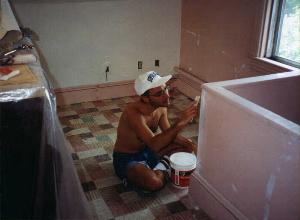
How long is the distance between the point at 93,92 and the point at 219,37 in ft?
4.64

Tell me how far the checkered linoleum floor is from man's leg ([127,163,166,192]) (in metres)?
0.07

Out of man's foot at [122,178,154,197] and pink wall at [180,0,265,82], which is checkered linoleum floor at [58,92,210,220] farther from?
pink wall at [180,0,265,82]

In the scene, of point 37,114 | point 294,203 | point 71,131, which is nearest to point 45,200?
point 37,114

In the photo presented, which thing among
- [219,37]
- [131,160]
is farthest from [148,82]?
[219,37]

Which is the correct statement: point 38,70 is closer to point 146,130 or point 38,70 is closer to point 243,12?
point 146,130

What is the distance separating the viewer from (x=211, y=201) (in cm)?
206

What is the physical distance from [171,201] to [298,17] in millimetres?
1649

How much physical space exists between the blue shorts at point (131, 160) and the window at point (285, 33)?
1281 mm

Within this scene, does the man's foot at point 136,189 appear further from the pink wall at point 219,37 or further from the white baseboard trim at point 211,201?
the pink wall at point 219,37

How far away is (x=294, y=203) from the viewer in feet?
4.91

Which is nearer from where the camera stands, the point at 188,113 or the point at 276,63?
the point at 188,113

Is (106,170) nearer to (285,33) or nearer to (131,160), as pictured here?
(131,160)

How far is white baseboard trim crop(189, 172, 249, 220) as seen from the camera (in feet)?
6.24

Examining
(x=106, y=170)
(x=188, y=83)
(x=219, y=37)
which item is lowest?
(x=106, y=170)
